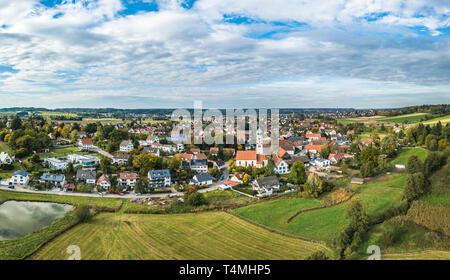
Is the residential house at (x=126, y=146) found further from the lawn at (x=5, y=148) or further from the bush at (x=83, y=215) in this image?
the bush at (x=83, y=215)

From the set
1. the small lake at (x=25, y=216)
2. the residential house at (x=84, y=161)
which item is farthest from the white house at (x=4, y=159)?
the small lake at (x=25, y=216)

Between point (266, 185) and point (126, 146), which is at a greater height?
point (126, 146)

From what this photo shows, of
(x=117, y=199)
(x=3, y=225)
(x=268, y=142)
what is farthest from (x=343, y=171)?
(x=3, y=225)

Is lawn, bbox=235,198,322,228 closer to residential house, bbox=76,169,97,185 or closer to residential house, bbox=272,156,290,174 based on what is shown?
residential house, bbox=272,156,290,174

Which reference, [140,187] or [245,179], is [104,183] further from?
[245,179]

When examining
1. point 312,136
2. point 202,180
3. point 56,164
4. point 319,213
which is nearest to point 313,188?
point 319,213

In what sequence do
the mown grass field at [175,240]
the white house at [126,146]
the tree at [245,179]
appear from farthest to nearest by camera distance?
the white house at [126,146] < the tree at [245,179] < the mown grass field at [175,240]
